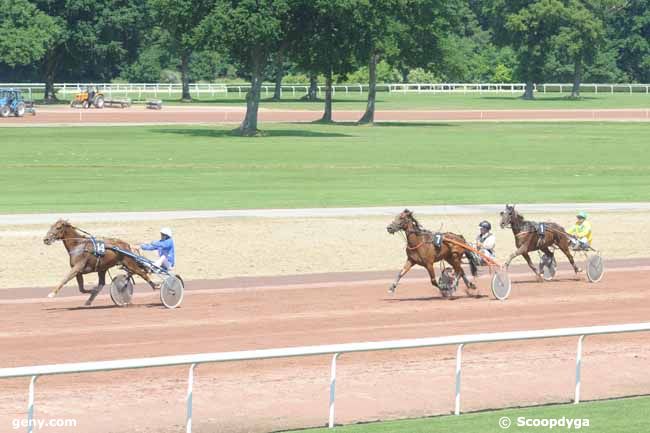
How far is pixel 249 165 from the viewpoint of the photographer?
48719 millimetres

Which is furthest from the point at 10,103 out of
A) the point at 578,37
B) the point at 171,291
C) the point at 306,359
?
the point at 306,359

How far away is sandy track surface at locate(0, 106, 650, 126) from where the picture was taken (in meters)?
77.2

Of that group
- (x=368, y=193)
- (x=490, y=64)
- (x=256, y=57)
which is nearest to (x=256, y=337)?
(x=368, y=193)

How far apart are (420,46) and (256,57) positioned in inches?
661

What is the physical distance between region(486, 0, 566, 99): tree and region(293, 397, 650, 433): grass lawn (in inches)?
4386

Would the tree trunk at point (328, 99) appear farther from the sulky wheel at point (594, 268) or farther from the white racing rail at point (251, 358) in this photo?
the white racing rail at point (251, 358)

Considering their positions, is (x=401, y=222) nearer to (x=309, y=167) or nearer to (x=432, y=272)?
(x=432, y=272)

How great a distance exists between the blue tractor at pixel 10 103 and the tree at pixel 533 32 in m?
56.9

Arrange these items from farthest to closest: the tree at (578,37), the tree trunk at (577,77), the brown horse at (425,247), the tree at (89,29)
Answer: the tree trunk at (577,77) → the tree at (578,37) → the tree at (89,29) → the brown horse at (425,247)

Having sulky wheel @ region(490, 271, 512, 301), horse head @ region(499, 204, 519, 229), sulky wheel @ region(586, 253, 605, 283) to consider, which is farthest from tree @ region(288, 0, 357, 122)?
sulky wheel @ region(490, 271, 512, 301)

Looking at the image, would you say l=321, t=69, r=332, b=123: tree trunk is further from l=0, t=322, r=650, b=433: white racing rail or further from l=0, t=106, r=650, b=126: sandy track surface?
l=0, t=322, r=650, b=433: white racing rail

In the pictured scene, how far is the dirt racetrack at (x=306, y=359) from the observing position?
1378cm

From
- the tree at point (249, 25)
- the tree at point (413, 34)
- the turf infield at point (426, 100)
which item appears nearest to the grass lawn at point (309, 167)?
the tree at point (249, 25)

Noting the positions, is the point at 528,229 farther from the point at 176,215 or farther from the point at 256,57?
the point at 256,57
